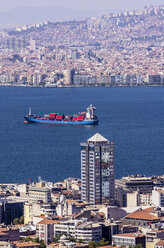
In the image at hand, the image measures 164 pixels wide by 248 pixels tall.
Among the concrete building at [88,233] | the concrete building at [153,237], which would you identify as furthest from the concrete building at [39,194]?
the concrete building at [153,237]

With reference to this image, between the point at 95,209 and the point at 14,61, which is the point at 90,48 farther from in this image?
the point at 95,209

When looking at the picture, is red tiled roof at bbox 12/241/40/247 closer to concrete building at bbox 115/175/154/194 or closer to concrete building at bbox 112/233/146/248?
concrete building at bbox 112/233/146/248

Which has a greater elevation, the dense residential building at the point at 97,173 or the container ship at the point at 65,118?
the container ship at the point at 65,118

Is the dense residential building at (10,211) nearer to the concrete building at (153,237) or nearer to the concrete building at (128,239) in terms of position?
the concrete building at (128,239)

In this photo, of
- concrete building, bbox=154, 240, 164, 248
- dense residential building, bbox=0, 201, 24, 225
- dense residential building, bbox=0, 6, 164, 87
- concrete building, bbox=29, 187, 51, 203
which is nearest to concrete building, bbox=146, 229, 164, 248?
concrete building, bbox=154, 240, 164, 248

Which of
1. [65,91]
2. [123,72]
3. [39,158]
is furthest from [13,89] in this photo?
[39,158]

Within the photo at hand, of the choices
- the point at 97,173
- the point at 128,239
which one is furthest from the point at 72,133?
the point at 128,239

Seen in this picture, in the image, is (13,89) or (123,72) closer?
(13,89)
